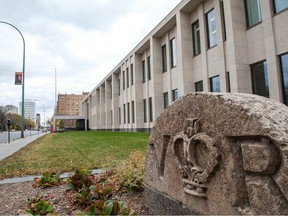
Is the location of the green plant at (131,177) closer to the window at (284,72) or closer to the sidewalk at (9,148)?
the sidewalk at (9,148)

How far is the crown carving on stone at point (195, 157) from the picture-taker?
7.73 feet

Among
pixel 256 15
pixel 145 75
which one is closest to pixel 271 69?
pixel 256 15

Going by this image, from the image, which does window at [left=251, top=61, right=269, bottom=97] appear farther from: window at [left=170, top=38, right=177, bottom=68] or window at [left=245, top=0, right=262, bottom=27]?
window at [left=170, top=38, right=177, bottom=68]

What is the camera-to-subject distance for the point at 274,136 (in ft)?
6.06

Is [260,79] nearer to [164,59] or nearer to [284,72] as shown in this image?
[284,72]

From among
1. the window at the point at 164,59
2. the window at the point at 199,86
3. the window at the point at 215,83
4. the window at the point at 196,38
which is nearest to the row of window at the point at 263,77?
the window at the point at 215,83

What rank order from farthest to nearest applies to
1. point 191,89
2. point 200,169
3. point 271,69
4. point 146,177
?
1. point 191,89
2. point 271,69
3. point 146,177
4. point 200,169

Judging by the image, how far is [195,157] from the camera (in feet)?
8.66

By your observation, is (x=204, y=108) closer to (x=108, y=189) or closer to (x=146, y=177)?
(x=146, y=177)

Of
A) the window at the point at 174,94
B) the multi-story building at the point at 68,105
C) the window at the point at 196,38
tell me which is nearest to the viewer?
the window at the point at 196,38

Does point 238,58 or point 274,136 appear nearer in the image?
point 274,136

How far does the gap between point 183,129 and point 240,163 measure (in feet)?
2.77

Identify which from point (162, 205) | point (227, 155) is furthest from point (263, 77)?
point (227, 155)

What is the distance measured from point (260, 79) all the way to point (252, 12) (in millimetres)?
3919
